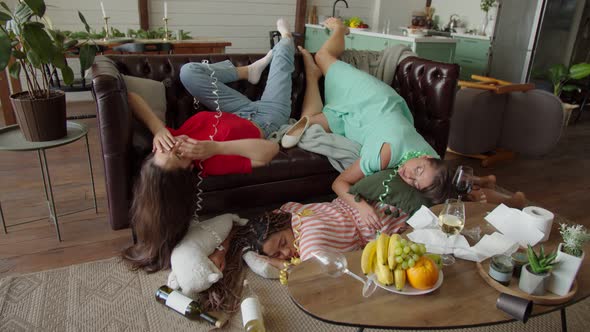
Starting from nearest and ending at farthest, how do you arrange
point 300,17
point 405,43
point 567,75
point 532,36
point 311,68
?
point 311,68
point 567,75
point 405,43
point 532,36
point 300,17

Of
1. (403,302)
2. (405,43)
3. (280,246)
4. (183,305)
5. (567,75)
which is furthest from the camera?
(405,43)

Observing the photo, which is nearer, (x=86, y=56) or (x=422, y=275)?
(x=422, y=275)

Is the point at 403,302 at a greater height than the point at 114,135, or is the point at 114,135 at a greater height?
the point at 114,135

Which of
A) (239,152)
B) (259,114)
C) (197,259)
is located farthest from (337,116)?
(197,259)

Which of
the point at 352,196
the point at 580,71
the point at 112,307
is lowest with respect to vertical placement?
the point at 112,307

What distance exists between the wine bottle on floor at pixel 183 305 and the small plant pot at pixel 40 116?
959 mm

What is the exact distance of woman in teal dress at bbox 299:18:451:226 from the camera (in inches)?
66.9

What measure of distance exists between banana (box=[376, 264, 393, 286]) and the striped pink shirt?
1.96 ft

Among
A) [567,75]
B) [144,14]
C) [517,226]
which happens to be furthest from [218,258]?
[567,75]

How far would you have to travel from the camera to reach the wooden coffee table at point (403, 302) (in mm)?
1075

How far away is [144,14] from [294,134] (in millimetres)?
3538

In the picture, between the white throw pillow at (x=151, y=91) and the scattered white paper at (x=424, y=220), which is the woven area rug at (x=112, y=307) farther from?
the white throw pillow at (x=151, y=91)

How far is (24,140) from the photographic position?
1979 millimetres

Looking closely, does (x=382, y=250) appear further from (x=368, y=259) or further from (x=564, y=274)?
(x=564, y=274)
